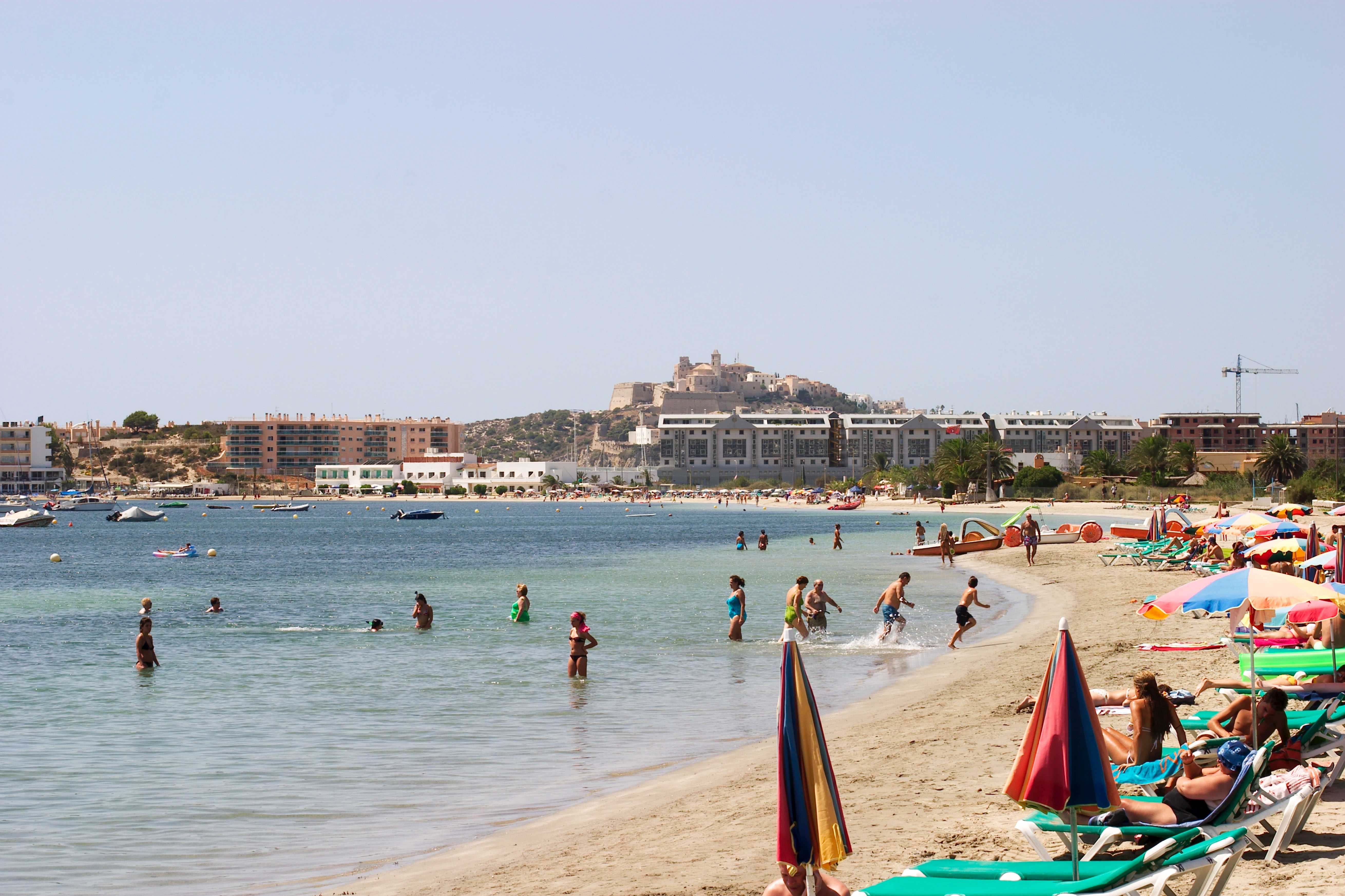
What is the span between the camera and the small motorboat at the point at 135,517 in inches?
4540

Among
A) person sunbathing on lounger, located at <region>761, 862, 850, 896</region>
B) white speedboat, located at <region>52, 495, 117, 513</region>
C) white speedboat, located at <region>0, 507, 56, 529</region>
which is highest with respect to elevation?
person sunbathing on lounger, located at <region>761, 862, 850, 896</region>

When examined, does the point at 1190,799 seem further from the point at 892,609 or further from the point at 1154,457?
the point at 1154,457

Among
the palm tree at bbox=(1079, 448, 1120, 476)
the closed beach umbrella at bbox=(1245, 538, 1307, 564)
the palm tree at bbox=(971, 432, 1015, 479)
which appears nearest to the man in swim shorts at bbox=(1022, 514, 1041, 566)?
the closed beach umbrella at bbox=(1245, 538, 1307, 564)

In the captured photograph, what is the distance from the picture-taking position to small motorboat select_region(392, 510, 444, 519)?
11875 cm

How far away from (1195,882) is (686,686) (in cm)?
1106

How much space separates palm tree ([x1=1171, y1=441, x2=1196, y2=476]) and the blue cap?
106178 mm

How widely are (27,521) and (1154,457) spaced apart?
105 m

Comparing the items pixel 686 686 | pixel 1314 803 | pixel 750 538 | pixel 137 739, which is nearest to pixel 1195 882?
pixel 1314 803

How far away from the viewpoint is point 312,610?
1241 inches

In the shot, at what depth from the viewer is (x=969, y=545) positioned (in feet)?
159

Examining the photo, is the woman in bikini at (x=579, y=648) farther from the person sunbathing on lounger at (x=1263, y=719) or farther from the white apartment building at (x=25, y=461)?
the white apartment building at (x=25, y=461)

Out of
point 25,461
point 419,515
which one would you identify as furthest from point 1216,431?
point 25,461

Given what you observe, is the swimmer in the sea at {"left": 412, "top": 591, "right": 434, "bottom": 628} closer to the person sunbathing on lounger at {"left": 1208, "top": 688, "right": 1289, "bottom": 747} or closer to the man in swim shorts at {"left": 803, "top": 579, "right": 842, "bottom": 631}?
the man in swim shorts at {"left": 803, "top": 579, "right": 842, "bottom": 631}

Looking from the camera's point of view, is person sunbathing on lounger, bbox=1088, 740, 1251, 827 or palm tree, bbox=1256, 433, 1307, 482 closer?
person sunbathing on lounger, bbox=1088, 740, 1251, 827
